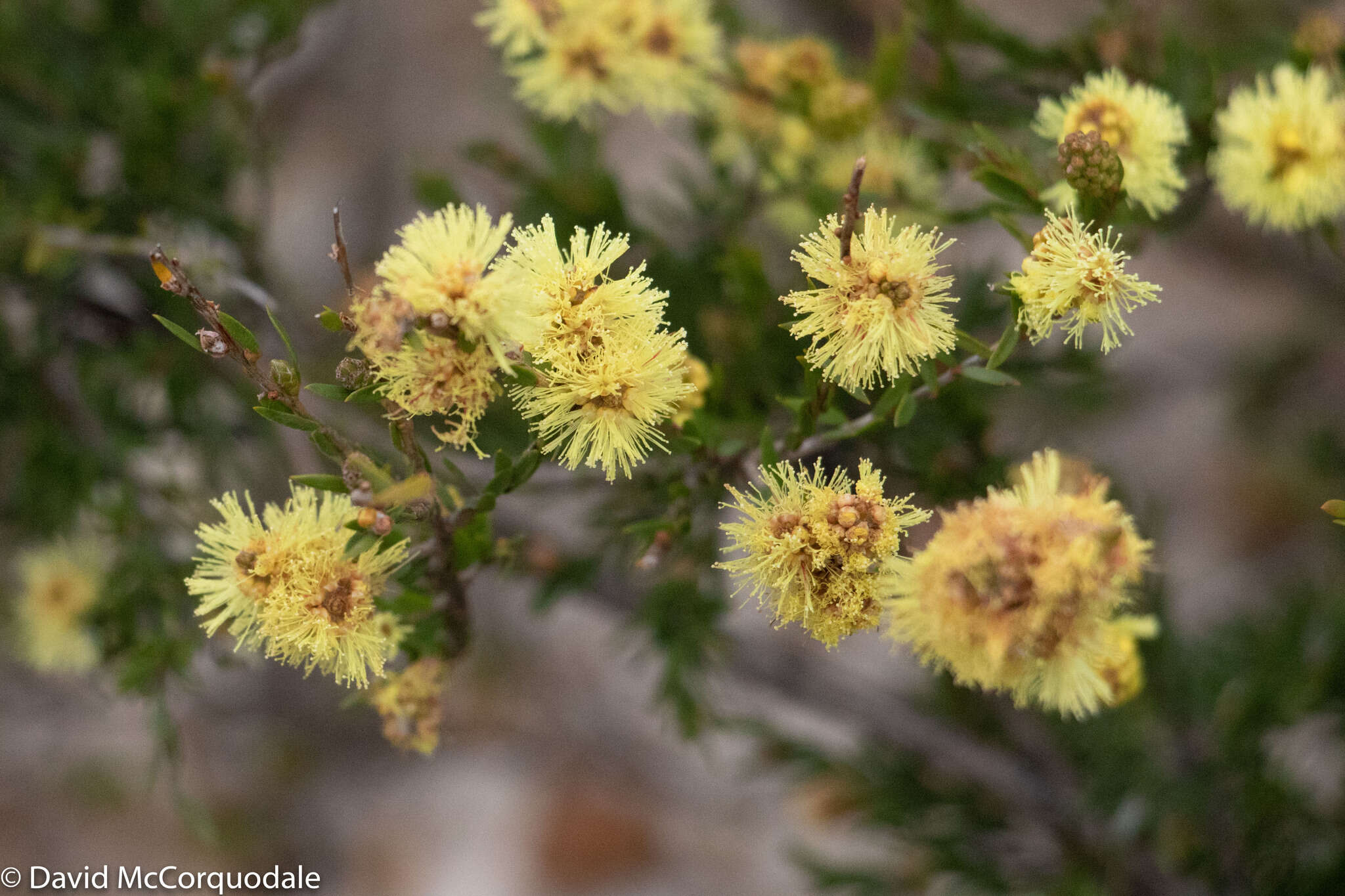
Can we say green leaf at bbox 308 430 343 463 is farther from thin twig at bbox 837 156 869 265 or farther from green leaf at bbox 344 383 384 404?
thin twig at bbox 837 156 869 265

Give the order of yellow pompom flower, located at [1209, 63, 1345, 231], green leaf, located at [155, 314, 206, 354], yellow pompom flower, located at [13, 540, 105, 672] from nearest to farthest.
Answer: green leaf, located at [155, 314, 206, 354], yellow pompom flower, located at [1209, 63, 1345, 231], yellow pompom flower, located at [13, 540, 105, 672]

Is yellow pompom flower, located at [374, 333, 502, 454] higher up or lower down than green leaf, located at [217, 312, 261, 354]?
lower down

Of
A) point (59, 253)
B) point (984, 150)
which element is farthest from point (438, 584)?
point (59, 253)

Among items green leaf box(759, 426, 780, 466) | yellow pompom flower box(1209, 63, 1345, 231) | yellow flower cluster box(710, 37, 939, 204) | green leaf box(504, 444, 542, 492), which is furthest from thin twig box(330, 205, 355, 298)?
yellow pompom flower box(1209, 63, 1345, 231)

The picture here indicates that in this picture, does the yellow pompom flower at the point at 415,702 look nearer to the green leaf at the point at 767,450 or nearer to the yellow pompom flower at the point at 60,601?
the green leaf at the point at 767,450

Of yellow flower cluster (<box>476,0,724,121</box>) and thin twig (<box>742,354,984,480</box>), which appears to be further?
yellow flower cluster (<box>476,0,724,121</box>)

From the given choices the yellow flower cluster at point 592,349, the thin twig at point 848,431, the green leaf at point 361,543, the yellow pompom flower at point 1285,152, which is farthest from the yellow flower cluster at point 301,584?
the yellow pompom flower at point 1285,152

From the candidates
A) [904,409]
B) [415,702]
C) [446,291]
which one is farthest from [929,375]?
[415,702]

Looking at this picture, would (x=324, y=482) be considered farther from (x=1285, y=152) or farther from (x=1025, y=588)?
(x=1285, y=152)
